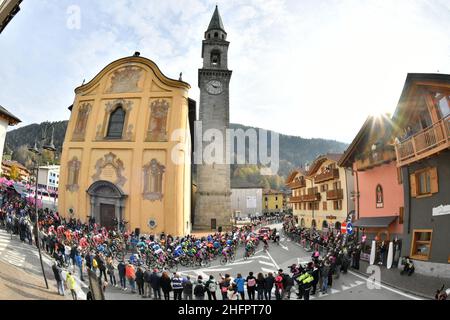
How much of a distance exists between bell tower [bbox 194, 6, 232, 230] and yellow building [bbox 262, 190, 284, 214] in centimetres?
3941

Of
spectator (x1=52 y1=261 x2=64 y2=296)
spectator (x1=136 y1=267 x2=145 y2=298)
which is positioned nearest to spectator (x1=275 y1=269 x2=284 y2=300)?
spectator (x1=136 y1=267 x2=145 y2=298)

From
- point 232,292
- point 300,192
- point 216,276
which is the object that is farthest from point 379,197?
point 300,192

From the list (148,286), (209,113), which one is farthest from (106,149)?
(209,113)

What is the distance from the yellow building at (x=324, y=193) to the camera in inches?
994

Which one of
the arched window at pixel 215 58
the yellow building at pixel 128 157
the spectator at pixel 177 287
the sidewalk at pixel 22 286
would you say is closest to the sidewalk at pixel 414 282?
the spectator at pixel 177 287

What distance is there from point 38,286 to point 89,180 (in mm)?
16945

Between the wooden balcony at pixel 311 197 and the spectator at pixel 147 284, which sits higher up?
the wooden balcony at pixel 311 197

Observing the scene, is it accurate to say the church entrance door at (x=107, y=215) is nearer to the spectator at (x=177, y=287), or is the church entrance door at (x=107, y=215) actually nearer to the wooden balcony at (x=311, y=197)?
the spectator at (x=177, y=287)

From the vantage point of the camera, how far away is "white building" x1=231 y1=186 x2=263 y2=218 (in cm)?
5722

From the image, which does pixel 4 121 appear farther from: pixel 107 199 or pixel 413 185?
pixel 413 185

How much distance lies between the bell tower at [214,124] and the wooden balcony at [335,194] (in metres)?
14.4

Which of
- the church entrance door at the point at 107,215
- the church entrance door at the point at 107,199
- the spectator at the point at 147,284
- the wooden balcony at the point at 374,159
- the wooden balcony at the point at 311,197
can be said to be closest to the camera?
the spectator at the point at 147,284

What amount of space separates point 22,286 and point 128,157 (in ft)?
53.1

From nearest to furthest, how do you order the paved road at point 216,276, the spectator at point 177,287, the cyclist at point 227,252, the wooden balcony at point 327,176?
the paved road at point 216,276, the spectator at point 177,287, the cyclist at point 227,252, the wooden balcony at point 327,176
